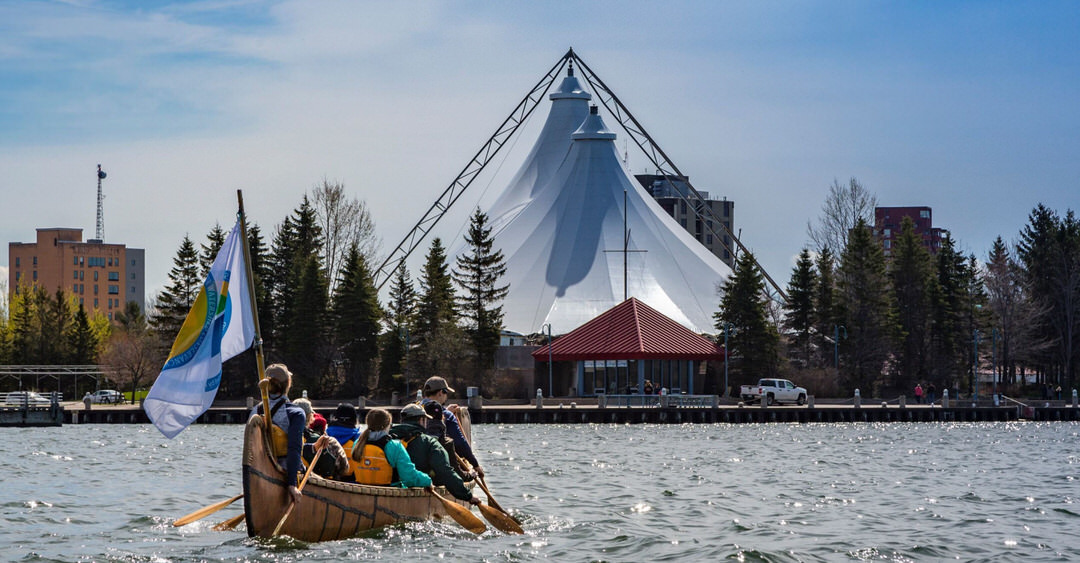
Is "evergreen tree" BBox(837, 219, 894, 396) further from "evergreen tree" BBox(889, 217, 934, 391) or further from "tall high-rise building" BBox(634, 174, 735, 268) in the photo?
"tall high-rise building" BBox(634, 174, 735, 268)

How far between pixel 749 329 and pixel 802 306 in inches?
187

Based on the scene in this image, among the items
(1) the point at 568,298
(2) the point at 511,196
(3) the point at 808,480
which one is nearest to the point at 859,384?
(1) the point at 568,298

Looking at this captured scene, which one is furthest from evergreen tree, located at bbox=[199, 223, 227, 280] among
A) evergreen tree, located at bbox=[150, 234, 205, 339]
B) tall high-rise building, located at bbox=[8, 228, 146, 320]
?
tall high-rise building, located at bbox=[8, 228, 146, 320]

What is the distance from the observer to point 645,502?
26.2 metres

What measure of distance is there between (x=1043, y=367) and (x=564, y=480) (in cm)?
6567

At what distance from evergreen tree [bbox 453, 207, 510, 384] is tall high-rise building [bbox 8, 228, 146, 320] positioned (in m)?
108

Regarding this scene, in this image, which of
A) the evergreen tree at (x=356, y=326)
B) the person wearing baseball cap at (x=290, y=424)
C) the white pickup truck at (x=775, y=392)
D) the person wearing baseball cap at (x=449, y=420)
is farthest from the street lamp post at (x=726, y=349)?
the person wearing baseball cap at (x=290, y=424)

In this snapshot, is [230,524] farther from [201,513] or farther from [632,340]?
[632,340]

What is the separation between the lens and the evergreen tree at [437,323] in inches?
2817

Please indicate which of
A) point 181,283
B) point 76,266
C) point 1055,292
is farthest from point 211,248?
point 76,266

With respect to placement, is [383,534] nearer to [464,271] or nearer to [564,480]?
[564,480]

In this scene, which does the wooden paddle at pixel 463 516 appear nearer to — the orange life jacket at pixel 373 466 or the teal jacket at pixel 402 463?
the teal jacket at pixel 402 463

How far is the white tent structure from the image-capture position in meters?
78.8

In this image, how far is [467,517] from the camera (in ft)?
67.6
